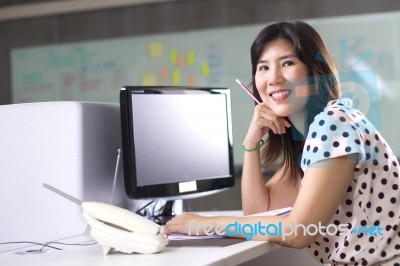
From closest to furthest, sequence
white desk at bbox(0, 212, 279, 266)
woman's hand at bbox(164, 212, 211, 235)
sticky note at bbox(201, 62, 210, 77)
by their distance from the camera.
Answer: white desk at bbox(0, 212, 279, 266), woman's hand at bbox(164, 212, 211, 235), sticky note at bbox(201, 62, 210, 77)

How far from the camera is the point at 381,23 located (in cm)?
389

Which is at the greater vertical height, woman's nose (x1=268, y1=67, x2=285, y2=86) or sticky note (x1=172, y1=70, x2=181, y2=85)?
sticky note (x1=172, y1=70, x2=181, y2=85)

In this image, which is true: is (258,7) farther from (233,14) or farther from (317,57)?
(317,57)

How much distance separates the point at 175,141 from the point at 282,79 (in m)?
0.49

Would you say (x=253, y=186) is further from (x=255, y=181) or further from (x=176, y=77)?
(x=176, y=77)

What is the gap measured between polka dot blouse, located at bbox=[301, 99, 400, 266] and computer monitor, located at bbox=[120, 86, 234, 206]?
58 cm

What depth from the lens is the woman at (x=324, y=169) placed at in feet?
4.00

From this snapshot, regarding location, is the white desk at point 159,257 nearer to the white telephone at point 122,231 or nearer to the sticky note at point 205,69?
the white telephone at point 122,231

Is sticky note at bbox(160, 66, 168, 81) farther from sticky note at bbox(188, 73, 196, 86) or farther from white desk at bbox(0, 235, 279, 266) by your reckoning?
white desk at bbox(0, 235, 279, 266)

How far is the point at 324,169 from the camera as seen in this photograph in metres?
1.22

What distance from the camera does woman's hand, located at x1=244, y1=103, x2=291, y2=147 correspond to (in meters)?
1.59

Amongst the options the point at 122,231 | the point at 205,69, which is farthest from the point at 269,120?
the point at 205,69

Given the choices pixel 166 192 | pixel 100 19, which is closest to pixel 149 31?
pixel 100 19

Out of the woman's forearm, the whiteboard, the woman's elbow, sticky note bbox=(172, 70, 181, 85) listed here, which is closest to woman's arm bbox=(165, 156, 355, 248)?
the woman's elbow
